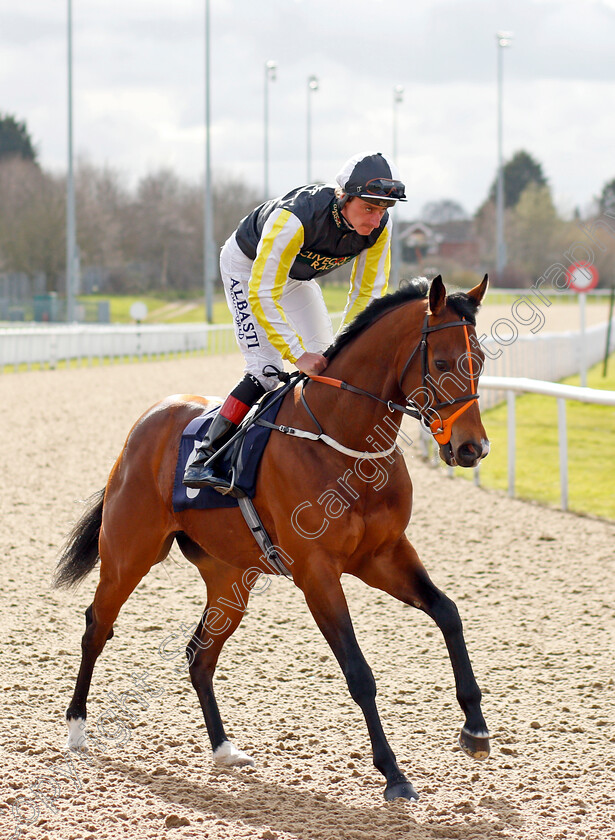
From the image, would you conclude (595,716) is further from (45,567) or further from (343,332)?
(45,567)

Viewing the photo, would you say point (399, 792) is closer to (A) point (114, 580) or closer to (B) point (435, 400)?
(B) point (435, 400)

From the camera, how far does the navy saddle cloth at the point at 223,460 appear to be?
3379 mm

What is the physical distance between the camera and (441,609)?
3.18 metres

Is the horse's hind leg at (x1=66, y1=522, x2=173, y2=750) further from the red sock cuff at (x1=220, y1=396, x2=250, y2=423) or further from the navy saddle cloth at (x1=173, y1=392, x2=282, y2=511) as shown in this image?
the red sock cuff at (x1=220, y1=396, x2=250, y2=423)

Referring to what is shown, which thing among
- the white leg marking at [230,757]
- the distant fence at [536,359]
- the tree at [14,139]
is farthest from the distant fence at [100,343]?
the tree at [14,139]

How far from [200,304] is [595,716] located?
151ft

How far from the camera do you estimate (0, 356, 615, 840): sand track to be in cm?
292

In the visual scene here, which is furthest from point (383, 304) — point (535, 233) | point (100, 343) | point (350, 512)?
point (535, 233)

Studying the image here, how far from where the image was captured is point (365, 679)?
296 centimetres

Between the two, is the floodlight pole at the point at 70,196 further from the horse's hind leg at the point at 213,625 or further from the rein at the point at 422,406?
the rein at the point at 422,406

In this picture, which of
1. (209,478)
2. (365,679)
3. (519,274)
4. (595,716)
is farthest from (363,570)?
(519,274)

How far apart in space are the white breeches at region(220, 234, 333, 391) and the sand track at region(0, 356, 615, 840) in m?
1.35

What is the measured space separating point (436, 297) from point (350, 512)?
2.37 feet

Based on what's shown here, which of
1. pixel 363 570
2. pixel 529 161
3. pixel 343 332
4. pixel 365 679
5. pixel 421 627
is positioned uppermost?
pixel 529 161
